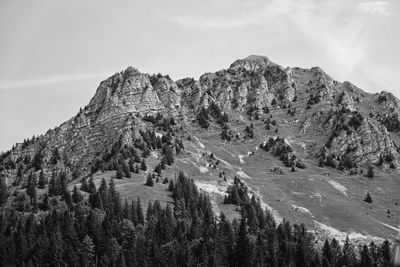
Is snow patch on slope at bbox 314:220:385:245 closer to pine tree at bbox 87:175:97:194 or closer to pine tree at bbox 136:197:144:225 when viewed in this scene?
pine tree at bbox 136:197:144:225

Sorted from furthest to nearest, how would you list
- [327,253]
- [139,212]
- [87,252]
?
[139,212] → [327,253] → [87,252]

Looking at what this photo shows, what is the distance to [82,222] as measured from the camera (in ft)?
482

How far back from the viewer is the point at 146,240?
13725cm

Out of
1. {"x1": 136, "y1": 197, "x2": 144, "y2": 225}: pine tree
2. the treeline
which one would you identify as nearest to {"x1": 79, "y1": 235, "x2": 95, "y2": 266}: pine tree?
the treeline

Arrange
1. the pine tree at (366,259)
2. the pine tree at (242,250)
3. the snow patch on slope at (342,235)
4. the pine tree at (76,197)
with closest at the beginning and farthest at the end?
the pine tree at (242,250) < the pine tree at (366,259) < the snow patch on slope at (342,235) < the pine tree at (76,197)

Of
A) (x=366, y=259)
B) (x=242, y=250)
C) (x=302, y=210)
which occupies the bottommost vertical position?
(x=366, y=259)

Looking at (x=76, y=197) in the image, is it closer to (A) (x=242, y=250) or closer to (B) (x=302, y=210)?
(A) (x=242, y=250)

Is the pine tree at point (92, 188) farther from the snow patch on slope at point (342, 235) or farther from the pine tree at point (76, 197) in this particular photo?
the snow patch on slope at point (342, 235)

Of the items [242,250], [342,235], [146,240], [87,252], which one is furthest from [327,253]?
[87,252]

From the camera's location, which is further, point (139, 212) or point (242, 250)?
point (139, 212)

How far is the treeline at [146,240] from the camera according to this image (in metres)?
128

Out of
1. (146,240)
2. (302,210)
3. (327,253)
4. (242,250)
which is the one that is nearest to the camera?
(242,250)

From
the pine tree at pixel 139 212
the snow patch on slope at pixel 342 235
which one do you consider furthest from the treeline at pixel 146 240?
the snow patch on slope at pixel 342 235

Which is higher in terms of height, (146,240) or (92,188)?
(92,188)
